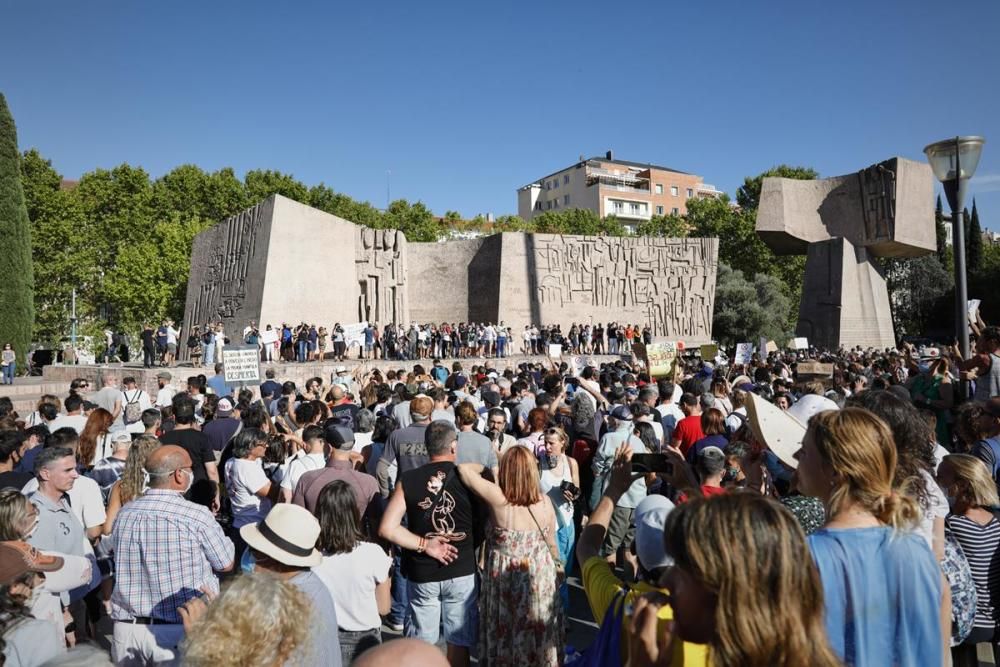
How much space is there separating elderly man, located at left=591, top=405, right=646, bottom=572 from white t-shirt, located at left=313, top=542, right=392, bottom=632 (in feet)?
3.85

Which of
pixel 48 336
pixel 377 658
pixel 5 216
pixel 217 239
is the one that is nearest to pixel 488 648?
pixel 377 658

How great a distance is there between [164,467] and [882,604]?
9.44 ft

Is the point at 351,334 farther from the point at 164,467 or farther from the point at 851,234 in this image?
the point at 851,234

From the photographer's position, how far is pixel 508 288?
26891 millimetres

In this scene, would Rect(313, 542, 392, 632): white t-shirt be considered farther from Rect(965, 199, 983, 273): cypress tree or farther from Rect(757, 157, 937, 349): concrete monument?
Rect(965, 199, 983, 273): cypress tree

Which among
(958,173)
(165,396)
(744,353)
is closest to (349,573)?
(958,173)

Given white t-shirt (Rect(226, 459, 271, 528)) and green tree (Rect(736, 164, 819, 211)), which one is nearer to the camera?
white t-shirt (Rect(226, 459, 271, 528))

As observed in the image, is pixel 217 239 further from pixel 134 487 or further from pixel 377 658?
pixel 377 658

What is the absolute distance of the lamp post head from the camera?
20.6ft

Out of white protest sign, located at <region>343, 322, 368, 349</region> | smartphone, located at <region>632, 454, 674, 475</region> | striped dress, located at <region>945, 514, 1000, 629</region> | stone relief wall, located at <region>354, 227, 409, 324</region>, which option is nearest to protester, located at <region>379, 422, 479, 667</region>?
smartphone, located at <region>632, 454, 674, 475</region>

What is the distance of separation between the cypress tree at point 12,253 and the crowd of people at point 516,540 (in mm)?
21959

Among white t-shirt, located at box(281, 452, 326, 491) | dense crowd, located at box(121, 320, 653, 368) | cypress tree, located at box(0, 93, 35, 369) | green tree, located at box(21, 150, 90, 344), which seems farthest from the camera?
green tree, located at box(21, 150, 90, 344)

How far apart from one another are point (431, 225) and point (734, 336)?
22.0 m

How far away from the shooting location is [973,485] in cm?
288
